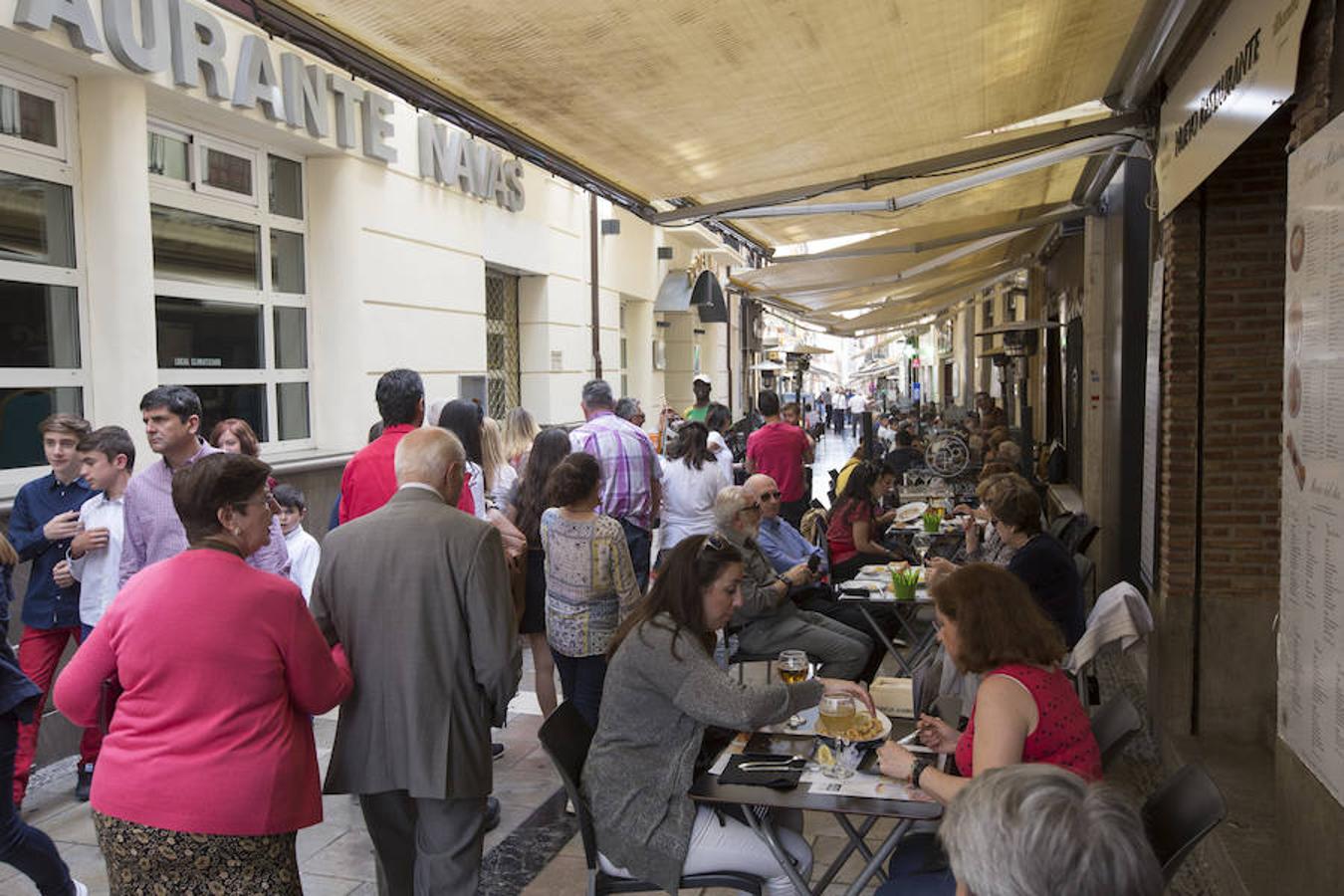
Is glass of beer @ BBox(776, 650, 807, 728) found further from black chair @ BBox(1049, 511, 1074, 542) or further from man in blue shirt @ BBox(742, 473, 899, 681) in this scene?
black chair @ BBox(1049, 511, 1074, 542)

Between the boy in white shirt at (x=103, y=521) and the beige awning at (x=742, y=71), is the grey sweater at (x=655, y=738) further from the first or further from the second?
the boy in white shirt at (x=103, y=521)

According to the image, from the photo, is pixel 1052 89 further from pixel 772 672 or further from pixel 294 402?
pixel 294 402

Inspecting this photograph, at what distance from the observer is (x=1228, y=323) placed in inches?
200

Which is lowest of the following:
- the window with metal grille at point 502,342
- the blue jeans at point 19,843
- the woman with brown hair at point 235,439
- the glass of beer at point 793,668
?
the blue jeans at point 19,843

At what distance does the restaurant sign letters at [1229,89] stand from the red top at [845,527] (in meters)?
2.92

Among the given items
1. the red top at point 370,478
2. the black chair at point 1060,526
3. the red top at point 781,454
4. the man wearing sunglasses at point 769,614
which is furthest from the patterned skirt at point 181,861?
the red top at point 781,454

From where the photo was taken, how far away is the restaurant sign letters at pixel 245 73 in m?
5.49

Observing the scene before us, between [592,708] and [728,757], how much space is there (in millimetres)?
1672

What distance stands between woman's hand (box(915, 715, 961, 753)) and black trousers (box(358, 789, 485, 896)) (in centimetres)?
134

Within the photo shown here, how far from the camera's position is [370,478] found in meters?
4.39

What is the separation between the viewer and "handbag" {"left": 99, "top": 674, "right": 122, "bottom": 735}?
2.58m

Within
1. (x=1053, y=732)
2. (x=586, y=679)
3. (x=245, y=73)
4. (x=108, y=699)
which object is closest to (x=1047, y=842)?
(x=1053, y=732)

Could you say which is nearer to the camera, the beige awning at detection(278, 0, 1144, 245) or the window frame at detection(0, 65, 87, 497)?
the beige awning at detection(278, 0, 1144, 245)

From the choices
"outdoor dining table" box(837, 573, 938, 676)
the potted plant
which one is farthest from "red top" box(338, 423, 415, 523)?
the potted plant
